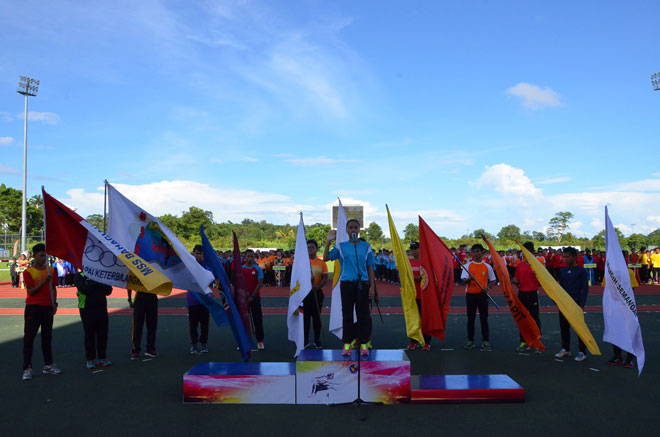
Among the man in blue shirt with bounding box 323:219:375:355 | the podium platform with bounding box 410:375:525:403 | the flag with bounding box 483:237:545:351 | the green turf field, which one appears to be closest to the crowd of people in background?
the man in blue shirt with bounding box 323:219:375:355

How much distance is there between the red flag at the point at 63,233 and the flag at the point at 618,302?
7722 mm

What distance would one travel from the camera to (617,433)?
4.52m

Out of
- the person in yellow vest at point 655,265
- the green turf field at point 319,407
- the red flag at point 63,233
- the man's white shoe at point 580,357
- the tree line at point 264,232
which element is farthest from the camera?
the tree line at point 264,232

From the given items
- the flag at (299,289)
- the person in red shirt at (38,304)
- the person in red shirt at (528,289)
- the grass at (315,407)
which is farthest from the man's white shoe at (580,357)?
the person in red shirt at (38,304)

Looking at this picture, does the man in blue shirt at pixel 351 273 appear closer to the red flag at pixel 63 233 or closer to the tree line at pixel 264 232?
the red flag at pixel 63 233

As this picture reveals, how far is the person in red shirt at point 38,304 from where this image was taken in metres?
6.52

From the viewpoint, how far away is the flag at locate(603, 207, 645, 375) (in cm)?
652

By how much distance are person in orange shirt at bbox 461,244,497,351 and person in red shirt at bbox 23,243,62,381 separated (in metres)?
7.05

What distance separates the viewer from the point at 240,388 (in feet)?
17.8

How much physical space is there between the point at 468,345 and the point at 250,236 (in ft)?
281

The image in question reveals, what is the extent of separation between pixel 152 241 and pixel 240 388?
8.39 feet

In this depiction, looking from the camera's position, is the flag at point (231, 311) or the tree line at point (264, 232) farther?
the tree line at point (264, 232)

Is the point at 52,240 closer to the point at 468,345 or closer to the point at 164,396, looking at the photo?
the point at 164,396

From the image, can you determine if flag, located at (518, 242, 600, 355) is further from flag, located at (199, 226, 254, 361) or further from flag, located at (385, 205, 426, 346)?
flag, located at (199, 226, 254, 361)
